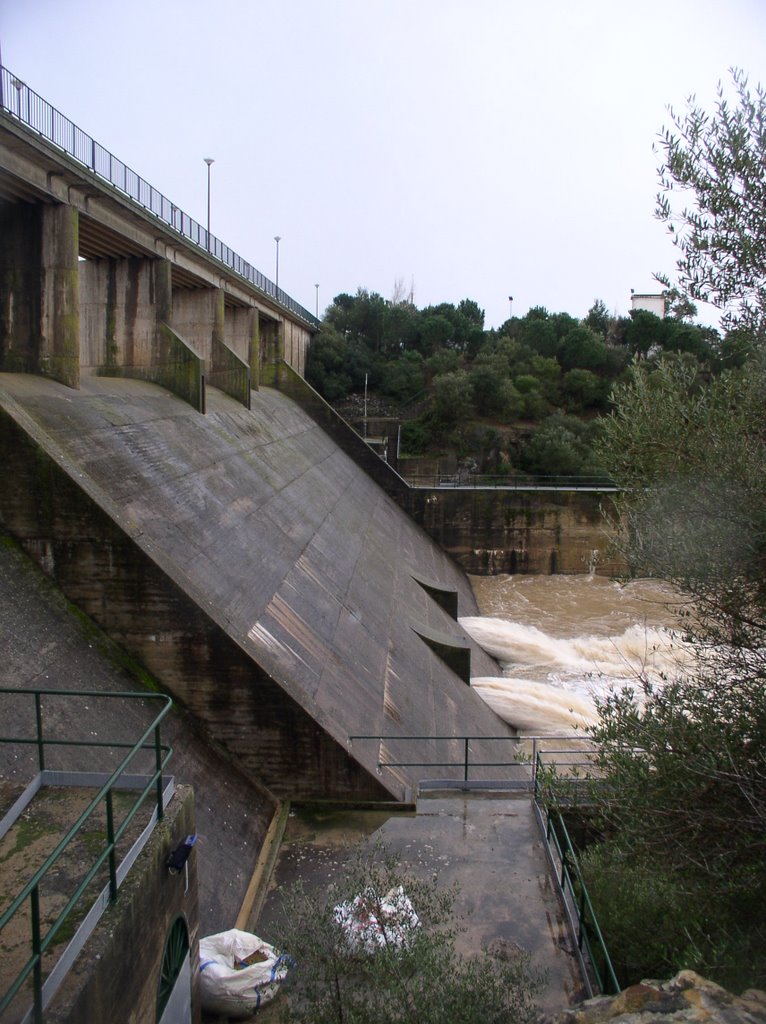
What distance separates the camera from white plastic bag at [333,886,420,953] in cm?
445

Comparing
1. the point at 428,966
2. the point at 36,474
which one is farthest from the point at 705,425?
the point at 36,474

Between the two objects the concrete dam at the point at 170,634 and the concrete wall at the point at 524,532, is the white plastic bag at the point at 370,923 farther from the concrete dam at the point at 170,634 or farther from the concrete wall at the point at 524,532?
the concrete wall at the point at 524,532

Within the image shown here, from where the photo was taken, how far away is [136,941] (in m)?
3.46

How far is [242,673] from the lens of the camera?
25.2 ft

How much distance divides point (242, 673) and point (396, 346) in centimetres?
4338

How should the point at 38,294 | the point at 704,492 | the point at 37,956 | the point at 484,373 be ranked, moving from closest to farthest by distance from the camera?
the point at 37,956 < the point at 704,492 < the point at 38,294 < the point at 484,373

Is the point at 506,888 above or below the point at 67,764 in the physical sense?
below

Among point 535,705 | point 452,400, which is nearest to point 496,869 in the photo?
point 535,705

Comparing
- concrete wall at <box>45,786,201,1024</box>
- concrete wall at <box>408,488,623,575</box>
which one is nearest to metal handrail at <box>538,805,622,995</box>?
concrete wall at <box>45,786,201,1024</box>

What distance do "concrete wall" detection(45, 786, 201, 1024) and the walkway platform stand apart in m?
2.25

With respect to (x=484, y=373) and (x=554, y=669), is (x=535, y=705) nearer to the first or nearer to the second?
(x=554, y=669)

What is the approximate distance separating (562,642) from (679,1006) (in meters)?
16.1

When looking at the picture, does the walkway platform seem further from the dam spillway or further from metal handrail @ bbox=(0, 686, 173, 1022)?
metal handrail @ bbox=(0, 686, 173, 1022)

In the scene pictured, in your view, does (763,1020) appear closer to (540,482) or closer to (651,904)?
(651,904)
